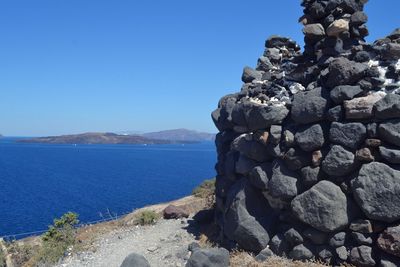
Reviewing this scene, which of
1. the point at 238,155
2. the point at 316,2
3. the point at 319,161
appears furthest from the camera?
the point at 238,155

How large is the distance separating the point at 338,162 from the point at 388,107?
4.13 feet

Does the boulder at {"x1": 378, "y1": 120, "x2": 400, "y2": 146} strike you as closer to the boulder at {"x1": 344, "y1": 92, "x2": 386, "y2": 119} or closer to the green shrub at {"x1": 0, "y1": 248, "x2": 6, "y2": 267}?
the boulder at {"x1": 344, "y1": 92, "x2": 386, "y2": 119}

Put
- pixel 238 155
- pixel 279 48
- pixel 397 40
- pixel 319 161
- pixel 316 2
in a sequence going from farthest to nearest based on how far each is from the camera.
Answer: pixel 279 48
pixel 238 155
pixel 316 2
pixel 397 40
pixel 319 161

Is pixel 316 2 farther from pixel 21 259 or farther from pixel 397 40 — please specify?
pixel 21 259

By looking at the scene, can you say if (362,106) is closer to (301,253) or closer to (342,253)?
(342,253)

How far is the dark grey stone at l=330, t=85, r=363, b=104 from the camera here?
7.47 metres

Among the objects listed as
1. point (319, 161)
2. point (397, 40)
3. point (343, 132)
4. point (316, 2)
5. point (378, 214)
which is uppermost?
point (316, 2)

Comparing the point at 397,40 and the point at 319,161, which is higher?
the point at 397,40

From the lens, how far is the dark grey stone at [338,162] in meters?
7.36

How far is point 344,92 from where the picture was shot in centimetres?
749

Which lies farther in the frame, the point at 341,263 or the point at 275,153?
the point at 275,153

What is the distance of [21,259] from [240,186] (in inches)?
297

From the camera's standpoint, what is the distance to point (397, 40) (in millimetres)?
8375

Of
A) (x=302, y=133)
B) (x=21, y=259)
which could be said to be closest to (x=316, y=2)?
(x=302, y=133)
